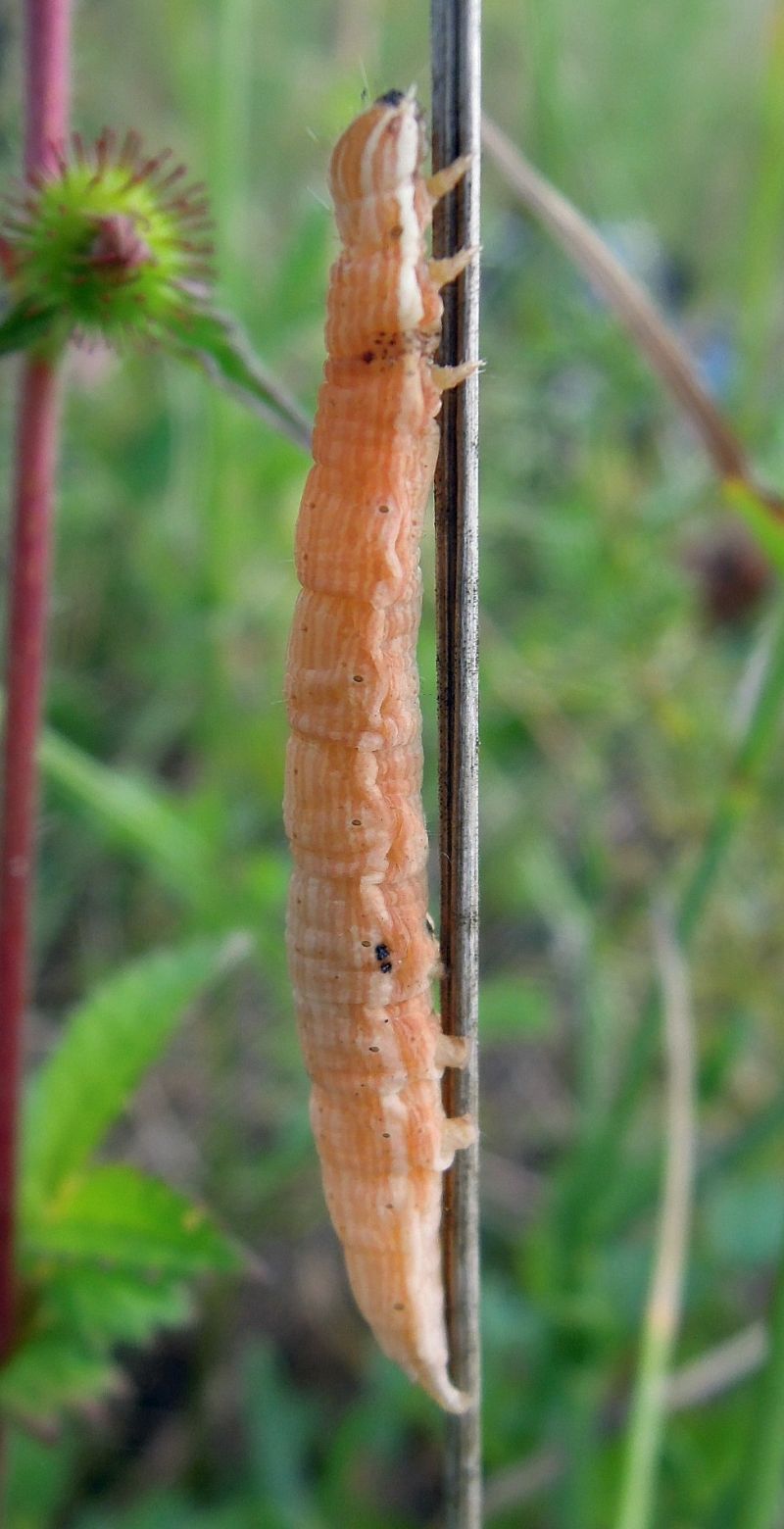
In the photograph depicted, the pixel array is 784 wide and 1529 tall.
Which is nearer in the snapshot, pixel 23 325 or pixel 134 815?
pixel 23 325

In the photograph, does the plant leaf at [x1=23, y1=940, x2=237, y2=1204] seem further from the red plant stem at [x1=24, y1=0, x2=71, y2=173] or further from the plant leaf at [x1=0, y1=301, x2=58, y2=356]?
the red plant stem at [x1=24, y1=0, x2=71, y2=173]

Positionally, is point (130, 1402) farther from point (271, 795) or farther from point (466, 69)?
point (466, 69)

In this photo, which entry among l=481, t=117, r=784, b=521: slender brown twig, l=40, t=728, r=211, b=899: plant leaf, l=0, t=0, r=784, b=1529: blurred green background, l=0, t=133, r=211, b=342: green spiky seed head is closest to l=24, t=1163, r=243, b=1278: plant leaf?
l=0, t=0, r=784, b=1529: blurred green background

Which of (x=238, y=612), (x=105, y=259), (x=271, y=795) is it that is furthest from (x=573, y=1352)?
(x=105, y=259)

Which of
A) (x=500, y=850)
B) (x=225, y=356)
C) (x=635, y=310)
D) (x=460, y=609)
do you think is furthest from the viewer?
(x=500, y=850)

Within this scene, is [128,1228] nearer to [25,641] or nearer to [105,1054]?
[105,1054]

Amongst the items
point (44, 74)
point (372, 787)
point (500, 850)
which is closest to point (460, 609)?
point (372, 787)
